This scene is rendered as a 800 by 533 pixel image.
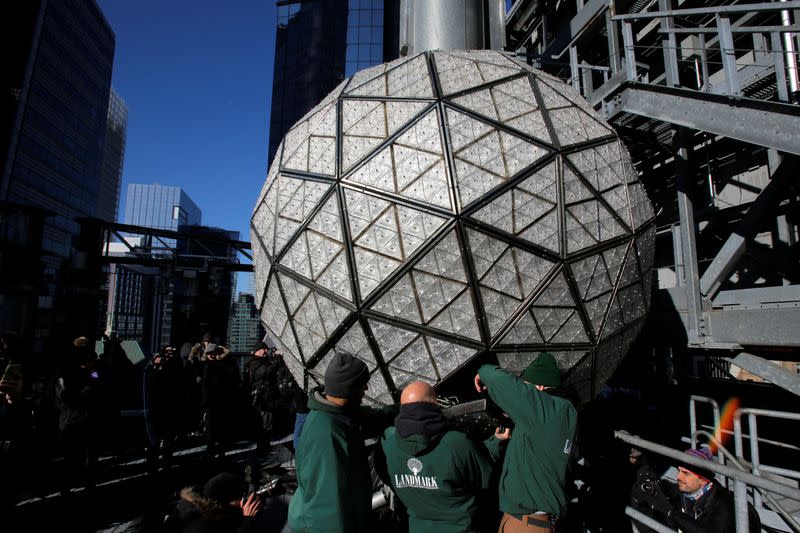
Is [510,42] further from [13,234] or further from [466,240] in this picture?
[13,234]

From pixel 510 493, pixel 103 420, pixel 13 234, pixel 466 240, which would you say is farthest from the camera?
pixel 13 234

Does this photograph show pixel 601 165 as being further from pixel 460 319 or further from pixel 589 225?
pixel 460 319

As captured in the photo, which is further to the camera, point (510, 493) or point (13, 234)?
point (13, 234)

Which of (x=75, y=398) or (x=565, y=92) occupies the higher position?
(x=565, y=92)

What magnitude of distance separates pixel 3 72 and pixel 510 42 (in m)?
75.5

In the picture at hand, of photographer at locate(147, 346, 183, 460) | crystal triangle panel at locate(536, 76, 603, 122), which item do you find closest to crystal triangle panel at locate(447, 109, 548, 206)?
crystal triangle panel at locate(536, 76, 603, 122)

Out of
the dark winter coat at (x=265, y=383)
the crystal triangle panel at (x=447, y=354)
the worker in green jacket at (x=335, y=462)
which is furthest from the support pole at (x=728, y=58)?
the dark winter coat at (x=265, y=383)

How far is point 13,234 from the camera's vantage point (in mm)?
12867

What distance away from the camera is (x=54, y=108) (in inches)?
2781

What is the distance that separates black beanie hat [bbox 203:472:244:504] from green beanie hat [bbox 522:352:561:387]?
2.19 metres

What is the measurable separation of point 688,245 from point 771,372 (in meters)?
1.62

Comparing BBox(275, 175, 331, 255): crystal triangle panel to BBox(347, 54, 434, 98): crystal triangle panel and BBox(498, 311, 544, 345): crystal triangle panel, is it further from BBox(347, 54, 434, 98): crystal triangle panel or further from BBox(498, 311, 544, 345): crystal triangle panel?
BBox(498, 311, 544, 345): crystal triangle panel

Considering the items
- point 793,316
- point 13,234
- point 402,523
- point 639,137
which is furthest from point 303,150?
point 13,234

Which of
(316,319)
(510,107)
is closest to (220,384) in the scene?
(316,319)
